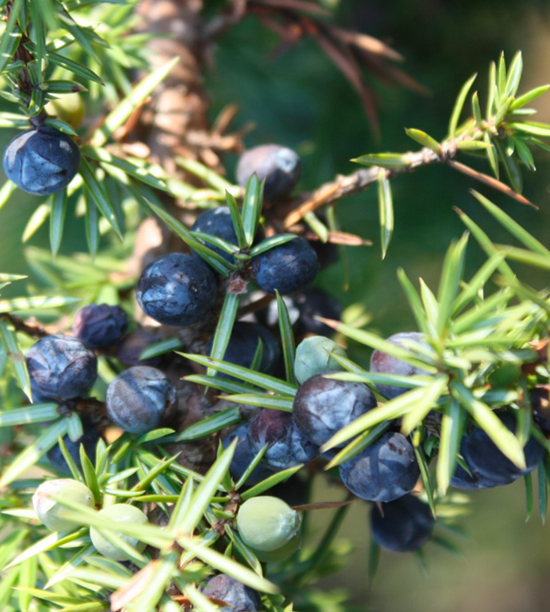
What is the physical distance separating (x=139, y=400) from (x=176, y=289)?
0.29 ft

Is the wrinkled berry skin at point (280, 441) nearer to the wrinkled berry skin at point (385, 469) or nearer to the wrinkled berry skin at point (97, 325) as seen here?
the wrinkled berry skin at point (385, 469)

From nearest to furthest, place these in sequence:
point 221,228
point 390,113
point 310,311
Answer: point 221,228, point 310,311, point 390,113

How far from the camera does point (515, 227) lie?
33cm

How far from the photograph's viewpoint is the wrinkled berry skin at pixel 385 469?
0.38 meters

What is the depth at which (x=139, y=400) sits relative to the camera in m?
0.44

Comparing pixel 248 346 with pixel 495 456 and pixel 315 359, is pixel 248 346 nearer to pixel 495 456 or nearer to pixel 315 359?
pixel 315 359

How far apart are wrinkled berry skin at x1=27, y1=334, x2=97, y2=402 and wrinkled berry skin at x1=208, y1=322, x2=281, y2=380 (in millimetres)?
99

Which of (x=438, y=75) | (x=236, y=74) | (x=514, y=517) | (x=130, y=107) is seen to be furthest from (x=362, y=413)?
(x=514, y=517)

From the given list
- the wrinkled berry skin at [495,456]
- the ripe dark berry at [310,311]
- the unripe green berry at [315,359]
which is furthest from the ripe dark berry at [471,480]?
the ripe dark berry at [310,311]

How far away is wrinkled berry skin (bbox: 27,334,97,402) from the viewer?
17.4 inches

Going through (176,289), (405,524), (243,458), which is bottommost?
(405,524)

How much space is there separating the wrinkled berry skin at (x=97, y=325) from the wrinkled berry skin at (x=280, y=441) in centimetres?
16

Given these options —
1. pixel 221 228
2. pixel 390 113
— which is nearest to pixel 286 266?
pixel 221 228

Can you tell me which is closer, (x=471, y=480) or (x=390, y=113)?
(x=471, y=480)
